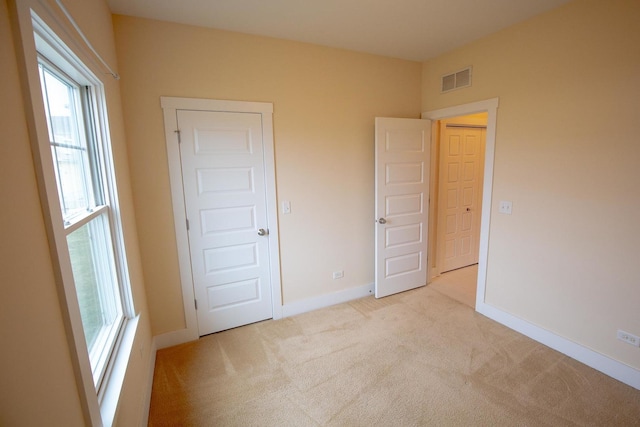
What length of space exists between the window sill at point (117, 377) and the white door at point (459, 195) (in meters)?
3.54

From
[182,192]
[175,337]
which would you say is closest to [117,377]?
[175,337]

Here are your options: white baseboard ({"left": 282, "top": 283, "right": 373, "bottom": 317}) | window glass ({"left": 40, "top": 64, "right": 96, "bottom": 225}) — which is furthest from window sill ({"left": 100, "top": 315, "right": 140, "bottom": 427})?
white baseboard ({"left": 282, "top": 283, "right": 373, "bottom": 317})

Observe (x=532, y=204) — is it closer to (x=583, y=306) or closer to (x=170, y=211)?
(x=583, y=306)

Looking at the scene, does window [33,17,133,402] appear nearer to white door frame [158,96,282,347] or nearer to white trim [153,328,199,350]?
white door frame [158,96,282,347]

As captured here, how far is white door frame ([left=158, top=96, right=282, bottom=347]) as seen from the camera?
7.84ft

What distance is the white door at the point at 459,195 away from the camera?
3850mm

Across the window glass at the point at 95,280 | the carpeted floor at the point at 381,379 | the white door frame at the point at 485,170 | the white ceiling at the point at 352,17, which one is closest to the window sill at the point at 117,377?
the window glass at the point at 95,280

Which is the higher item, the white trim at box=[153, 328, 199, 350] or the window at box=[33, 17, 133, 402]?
the window at box=[33, 17, 133, 402]

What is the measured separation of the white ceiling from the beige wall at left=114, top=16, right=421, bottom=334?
0.45ft

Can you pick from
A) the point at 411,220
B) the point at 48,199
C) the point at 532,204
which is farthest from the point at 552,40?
the point at 48,199

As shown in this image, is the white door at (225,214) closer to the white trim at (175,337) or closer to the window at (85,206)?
the white trim at (175,337)

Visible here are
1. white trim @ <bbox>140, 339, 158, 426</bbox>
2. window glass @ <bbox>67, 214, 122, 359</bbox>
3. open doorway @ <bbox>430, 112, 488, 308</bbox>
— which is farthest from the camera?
open doorway @ <bbox>430, 112, 488, 308</bbox>

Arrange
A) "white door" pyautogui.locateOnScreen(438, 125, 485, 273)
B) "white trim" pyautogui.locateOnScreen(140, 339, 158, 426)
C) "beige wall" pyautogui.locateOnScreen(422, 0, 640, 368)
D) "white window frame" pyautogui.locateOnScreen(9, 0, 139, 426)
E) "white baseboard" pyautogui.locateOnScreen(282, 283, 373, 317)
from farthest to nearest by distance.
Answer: "white door" pyautogui.locateOnScreen(438, 125, 485, 273), "white baseboard" pyautogui.locateOnScreen(282, 283, 373, 317), "beige wall" pyautogui.locateOnScreen(422, 0, 640, 368), "white trim" pyautogui.locateOnScreen(140, 339, 158, 426), "white window frame" pyautogui.locateOnScreen(9, 0, 139, 426)

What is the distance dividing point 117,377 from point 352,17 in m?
2.81
